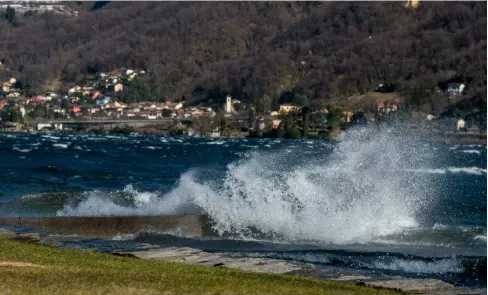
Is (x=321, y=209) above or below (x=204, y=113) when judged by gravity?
above

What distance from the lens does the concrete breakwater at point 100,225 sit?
25578 millimetres

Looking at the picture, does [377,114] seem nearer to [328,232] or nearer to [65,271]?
[328,232]

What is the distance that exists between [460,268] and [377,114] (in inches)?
4567

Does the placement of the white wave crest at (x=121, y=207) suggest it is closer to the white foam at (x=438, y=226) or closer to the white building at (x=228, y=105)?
the white foam at (x=438, y=226)

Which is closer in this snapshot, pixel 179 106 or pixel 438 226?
pixel 438 226

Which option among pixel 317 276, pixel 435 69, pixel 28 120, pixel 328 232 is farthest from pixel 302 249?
pixel 435 69

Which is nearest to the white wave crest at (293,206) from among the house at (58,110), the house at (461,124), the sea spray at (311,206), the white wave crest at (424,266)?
the sea spray at (311,206)

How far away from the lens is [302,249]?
23.7 meters

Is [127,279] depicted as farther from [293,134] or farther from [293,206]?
[293,134]

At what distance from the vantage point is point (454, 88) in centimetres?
15700

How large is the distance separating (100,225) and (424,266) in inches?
335

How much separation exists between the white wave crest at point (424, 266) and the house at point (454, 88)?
440ft

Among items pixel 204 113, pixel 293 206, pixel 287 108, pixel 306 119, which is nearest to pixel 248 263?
pixel 293 206

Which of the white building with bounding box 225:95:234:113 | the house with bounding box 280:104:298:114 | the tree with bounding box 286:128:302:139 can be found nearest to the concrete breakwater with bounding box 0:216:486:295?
the tree with bounding box 286:128:302:139
